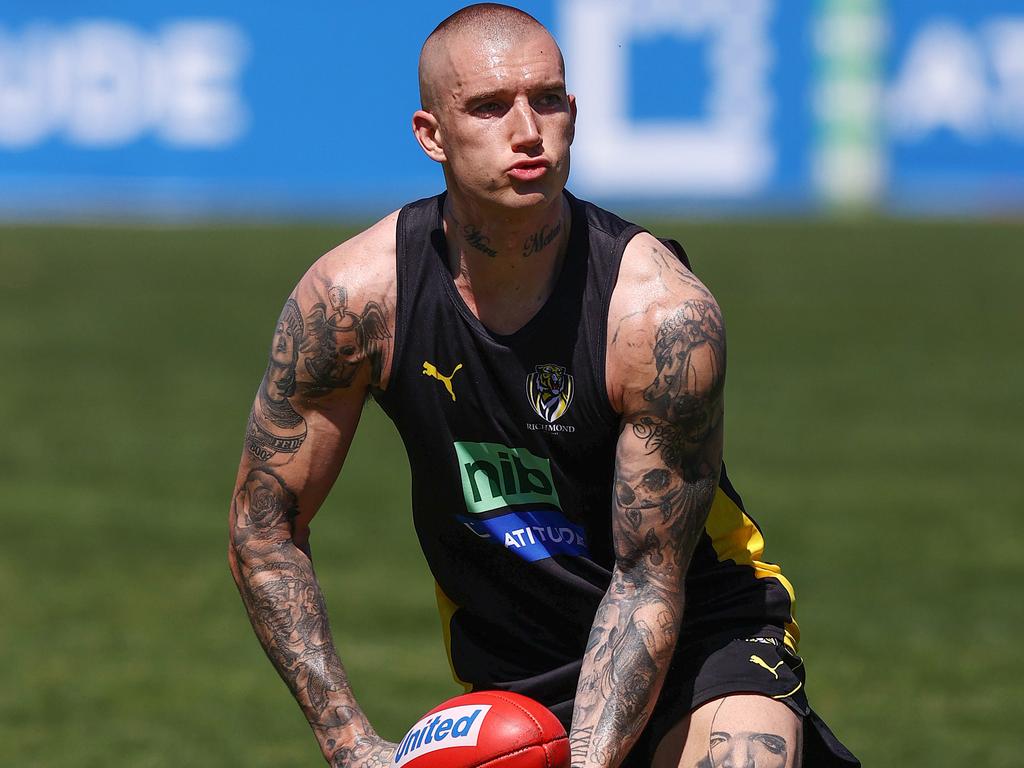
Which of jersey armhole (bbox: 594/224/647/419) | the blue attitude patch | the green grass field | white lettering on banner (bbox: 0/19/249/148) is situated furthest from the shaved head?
white lettering on banner (bbox: 0/19/249/148)

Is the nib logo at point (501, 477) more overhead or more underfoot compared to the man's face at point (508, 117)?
more underfoot

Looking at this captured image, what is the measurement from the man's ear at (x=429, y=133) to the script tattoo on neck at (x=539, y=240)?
0.86ft

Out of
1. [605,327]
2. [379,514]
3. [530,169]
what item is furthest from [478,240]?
[379,514]

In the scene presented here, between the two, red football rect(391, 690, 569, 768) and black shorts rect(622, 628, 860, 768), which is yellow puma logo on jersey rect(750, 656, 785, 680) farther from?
red football rect(391, 690, 569, 768)

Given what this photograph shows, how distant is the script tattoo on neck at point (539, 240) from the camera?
4.03 metres

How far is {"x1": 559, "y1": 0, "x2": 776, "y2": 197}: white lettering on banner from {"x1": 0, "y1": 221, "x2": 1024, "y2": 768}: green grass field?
4410 millimetres

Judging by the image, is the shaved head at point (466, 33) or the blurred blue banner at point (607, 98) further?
the blurred blue banner at point (607, 98)

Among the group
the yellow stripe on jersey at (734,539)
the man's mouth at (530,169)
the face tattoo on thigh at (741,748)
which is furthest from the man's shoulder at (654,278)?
the face tattoo on thigh at (741,748)

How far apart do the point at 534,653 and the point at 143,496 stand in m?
6.25

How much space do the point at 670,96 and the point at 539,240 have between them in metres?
19.1

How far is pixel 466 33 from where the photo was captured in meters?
3.96

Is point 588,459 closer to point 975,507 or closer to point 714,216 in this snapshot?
point 975,507

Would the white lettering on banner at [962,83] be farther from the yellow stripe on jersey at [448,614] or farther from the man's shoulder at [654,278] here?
the man's shoulder at [654,278]

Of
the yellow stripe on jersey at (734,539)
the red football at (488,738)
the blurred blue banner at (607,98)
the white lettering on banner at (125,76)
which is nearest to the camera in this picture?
the red football at (488,738)
